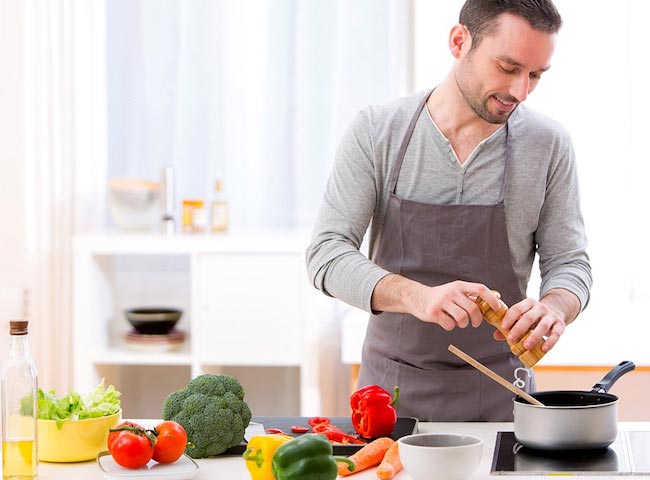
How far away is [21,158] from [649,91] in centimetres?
233

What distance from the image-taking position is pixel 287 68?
3.82 m

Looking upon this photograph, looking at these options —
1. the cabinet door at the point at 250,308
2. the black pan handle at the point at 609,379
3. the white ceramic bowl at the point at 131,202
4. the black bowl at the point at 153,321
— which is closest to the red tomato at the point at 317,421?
the black pan handle at the point at 609,379

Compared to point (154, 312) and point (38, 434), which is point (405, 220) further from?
point (154, 312)

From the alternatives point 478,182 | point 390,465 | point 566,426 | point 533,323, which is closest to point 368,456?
point 390,465

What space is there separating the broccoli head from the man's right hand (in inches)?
16.9

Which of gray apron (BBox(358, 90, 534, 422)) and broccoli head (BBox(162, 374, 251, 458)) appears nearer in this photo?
broccoli head (BBox(162, 374, 251, 458))

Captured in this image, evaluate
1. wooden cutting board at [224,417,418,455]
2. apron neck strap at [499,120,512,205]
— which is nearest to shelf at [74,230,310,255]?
apron neck strap at [499,120,512,205]

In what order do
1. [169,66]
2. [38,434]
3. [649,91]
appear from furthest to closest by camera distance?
[169,66]
[649,91]
[38,434]

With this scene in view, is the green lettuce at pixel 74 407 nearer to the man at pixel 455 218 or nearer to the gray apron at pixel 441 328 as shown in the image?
the man at pixel 455 218

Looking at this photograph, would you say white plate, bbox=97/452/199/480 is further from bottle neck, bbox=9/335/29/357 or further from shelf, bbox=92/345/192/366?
shelf, bbox=92/345/192/366

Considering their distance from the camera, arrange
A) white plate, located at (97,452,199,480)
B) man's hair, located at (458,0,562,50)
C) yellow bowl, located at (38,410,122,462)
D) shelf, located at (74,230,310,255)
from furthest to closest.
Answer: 1. shelf, located at (74,230,310,255)
2. man's hair, located at (458,0,562,50)
3. yellow bowl, located at (38,410,122,462)
4. white plate, located at (97,452,199,480)

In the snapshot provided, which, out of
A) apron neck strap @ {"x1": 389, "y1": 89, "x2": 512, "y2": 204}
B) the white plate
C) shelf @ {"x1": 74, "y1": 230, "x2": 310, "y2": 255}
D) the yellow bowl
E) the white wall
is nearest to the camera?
the white plate

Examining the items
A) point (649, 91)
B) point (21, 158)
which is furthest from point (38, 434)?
point (649, 91)

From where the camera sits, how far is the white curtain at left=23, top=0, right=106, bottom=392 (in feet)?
12.2
